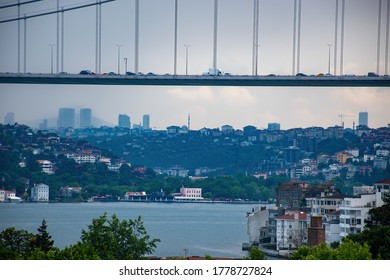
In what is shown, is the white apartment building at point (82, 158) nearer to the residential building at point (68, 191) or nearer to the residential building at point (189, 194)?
the residential building at point (189, 194)

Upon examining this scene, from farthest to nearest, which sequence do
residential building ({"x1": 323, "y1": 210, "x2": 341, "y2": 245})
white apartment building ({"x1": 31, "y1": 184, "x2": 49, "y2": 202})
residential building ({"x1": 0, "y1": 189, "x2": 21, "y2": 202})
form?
white apartment building ({"x1": 31, "y1": 184, "x2": 49, "y2": 202}), residential building ({"x1": 0, "y1": 189, "x2": 21, "y2": 202}), residential building ({"x1": 323, "y1": 210, "x2": 341, "y2": 245})

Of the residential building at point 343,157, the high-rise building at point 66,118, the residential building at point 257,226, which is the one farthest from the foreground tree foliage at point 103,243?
the high-rise building at point 66,118

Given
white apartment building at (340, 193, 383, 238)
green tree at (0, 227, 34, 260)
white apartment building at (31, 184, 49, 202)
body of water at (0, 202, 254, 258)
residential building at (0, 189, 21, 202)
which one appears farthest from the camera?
white apartment building at (31, 184, 49, 202)

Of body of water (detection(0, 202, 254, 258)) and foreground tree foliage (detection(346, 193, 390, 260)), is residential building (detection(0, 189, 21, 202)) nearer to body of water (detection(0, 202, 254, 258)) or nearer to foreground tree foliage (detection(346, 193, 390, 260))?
body of water (detection(0, 202, 254, 258))

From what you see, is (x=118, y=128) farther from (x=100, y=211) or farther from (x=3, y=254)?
(x=3, y=254)

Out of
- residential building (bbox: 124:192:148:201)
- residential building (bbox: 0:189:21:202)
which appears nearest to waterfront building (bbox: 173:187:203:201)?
residential building (bbox: 124:192:148:201)

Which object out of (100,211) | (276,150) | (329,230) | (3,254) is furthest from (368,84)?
(276,150)

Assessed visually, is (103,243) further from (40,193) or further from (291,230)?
(40,193)
